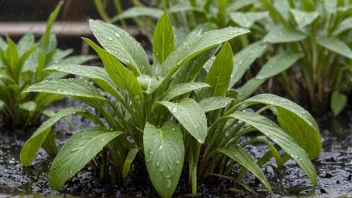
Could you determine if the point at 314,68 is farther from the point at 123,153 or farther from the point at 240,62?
the point at 123,153

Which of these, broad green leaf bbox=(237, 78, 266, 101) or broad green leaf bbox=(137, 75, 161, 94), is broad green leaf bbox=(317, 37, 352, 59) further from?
broad green leaf bbox=(137, 75, 161, 94)

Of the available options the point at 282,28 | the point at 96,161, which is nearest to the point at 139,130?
the point at 96,161

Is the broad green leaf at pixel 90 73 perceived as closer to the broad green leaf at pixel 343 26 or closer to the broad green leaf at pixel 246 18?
the broad green leaf at pixel 246 18

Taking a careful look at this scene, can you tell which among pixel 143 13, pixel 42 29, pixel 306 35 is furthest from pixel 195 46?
pixel 42 29

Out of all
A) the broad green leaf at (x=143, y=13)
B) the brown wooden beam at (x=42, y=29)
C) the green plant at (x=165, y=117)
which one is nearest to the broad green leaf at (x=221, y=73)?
the green plant at (x=165, y=117)

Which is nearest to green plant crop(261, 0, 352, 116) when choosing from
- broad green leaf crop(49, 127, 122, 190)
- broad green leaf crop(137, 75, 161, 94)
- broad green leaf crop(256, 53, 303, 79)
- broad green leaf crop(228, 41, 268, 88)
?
broad green leaf crop(256, 53, 303, 79)

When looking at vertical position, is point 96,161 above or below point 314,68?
below
